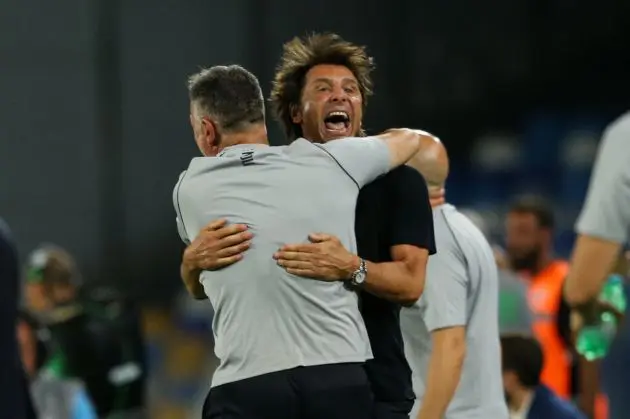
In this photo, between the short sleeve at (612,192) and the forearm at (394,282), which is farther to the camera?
the forearm at (394,282)

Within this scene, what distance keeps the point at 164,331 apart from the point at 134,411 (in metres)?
4.15

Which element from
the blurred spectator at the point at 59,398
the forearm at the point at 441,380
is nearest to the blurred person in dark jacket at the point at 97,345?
the blurred spectator at the point at 59,398

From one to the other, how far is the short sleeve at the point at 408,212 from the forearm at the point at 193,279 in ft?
1.42

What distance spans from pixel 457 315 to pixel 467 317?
6.3 inches

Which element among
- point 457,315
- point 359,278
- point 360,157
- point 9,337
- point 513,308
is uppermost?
point 360,157

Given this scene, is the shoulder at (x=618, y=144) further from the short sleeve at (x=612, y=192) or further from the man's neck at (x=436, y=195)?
the man's neck at (x=436, y=195)

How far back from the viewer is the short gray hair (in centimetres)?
287

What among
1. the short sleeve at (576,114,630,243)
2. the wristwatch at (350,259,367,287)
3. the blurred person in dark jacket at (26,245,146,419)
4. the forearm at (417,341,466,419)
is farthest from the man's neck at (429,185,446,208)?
the blurred person in dark jacket at (26,245,146,419)

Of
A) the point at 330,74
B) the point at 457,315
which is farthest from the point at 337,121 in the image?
the point at 457,315

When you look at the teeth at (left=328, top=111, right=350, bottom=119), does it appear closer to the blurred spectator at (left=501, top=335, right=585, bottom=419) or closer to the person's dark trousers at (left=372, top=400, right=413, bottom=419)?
the person's dark trousers at (left=372, top=400, right=413, bottom=419)

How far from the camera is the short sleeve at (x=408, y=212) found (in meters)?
2.96

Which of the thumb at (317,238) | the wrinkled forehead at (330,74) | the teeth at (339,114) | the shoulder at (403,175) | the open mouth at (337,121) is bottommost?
the thumb at (317,238)

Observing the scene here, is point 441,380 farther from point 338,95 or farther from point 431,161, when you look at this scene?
point 338,95

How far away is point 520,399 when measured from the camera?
4719mm
